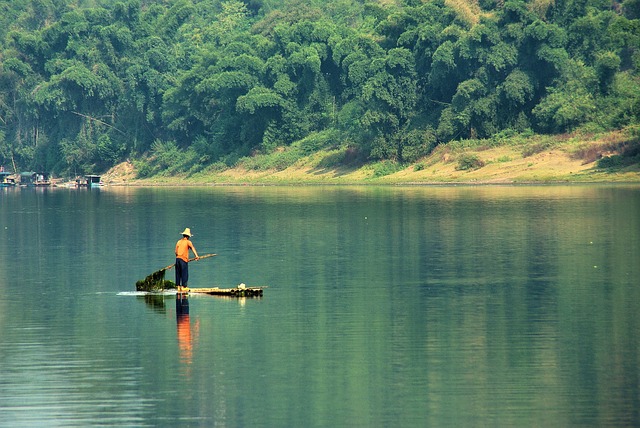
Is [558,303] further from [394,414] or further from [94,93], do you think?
[94,93]

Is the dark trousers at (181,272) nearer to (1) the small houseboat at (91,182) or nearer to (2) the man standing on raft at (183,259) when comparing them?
(2) the man standing on raft at (183,259)

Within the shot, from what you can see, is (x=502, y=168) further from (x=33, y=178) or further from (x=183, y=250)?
(x=33, y=178)

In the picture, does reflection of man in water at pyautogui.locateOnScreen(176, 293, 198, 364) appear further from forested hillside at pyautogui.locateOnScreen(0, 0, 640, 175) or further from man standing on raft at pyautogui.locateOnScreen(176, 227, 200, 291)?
forested hillside at pyautogui.locateOnScreen(0, 0, 640, 175)

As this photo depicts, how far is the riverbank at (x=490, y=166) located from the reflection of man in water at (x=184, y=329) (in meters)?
57.9

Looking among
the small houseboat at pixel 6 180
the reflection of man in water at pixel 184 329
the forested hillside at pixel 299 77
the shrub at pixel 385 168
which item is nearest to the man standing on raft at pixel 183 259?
the reflection of man in water at pixel 184 329

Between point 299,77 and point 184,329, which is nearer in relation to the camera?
point 184,329

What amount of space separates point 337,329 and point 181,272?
670 cm

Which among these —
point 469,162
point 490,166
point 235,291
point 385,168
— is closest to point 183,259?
point 235,291

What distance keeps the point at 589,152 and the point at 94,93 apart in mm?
62305

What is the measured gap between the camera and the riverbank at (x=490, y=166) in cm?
8638

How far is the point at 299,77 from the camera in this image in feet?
377

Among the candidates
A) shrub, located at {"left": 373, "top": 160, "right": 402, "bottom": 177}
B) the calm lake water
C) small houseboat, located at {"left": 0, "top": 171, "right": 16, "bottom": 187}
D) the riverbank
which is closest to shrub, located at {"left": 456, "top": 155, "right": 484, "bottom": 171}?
the riverbank

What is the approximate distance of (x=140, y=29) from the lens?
137 m

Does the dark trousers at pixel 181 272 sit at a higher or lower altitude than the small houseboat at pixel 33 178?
lower
